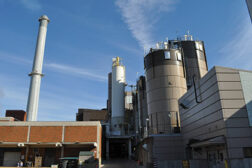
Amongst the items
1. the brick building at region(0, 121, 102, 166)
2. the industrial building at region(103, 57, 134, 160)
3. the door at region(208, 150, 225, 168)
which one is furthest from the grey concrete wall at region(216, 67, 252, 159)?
the industrial building at region(103, 57, 134, 160)

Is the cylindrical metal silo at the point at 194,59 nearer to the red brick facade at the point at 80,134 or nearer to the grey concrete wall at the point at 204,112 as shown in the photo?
the grey concrete wall at the point at 204,112

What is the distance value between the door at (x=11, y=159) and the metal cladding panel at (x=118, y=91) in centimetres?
3023

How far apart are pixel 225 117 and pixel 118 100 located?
Result: 1749 inches

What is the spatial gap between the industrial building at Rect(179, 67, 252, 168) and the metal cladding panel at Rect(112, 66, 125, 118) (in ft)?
125

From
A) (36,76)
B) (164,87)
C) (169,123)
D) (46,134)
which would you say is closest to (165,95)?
(164,87)

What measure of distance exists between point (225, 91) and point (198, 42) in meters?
29.7

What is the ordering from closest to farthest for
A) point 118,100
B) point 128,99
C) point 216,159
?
point 216,159
point 118,100
point 128,99

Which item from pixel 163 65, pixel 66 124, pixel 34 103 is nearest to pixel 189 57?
pixel 163 65

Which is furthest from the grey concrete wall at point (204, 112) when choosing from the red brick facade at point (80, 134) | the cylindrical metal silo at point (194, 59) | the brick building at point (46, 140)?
the brick building at point (46, 140)

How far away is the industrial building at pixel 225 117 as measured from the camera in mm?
19625

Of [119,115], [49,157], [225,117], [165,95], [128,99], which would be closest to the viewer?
[225,117]

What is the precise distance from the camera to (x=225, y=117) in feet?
67.1

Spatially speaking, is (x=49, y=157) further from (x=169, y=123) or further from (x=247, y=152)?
(x=247, y=152)

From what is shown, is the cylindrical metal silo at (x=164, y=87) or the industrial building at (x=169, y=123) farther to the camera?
the cylindrical metal silo at (x=164, y=87)
